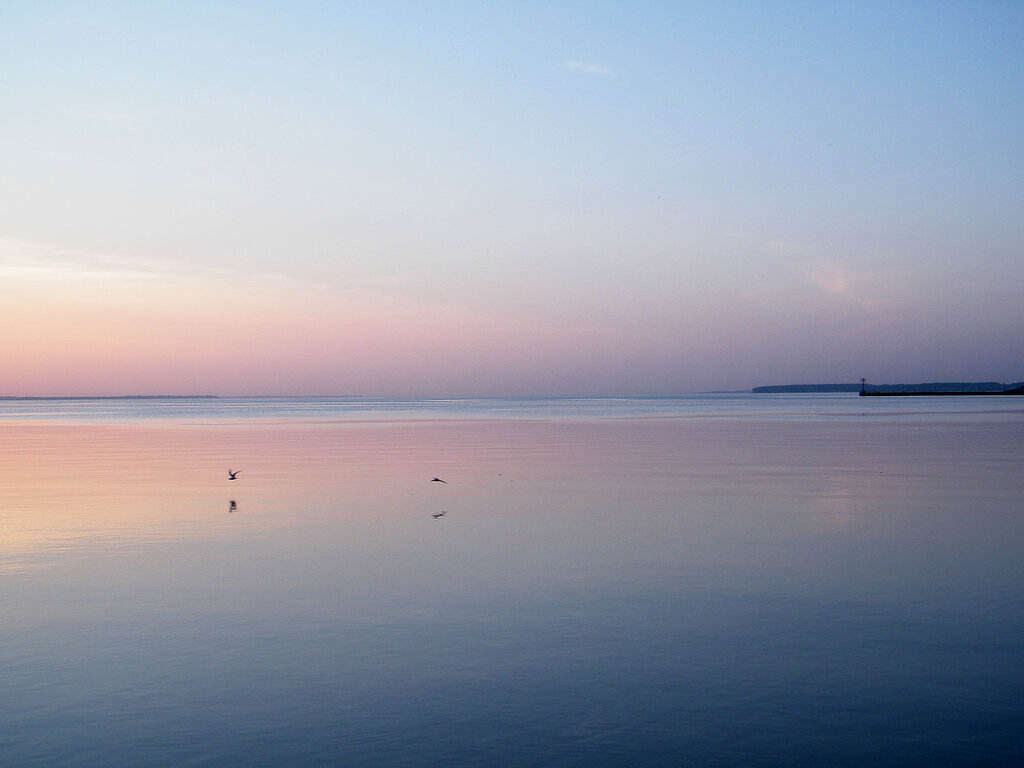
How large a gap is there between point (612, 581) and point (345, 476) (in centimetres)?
1616

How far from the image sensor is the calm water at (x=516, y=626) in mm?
7453

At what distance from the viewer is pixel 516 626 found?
10.7 m

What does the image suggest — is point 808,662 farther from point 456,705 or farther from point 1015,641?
point 456,705

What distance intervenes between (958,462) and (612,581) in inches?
868

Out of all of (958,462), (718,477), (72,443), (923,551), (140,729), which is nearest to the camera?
(140,729)

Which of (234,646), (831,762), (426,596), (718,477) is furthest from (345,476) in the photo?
(831,762)

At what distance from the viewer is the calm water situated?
7453 mm

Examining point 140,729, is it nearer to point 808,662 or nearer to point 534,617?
point 534,617

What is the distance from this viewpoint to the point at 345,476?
91.0ft

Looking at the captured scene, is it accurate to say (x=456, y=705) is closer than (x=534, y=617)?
Yes

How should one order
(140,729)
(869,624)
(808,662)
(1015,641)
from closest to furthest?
1. (140,729)
2. (808,662)
3. (1015,641)
4. (869,624)

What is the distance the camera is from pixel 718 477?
86.3 ft

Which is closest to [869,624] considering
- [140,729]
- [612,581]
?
[612,581]

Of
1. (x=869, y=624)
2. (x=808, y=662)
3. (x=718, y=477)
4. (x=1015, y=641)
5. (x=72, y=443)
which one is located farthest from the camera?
(x=72, y=443)
